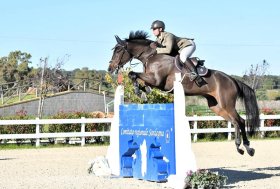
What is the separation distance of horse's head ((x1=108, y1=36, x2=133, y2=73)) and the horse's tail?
2.14 meters

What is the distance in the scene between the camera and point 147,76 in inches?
370

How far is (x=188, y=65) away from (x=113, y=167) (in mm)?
2282

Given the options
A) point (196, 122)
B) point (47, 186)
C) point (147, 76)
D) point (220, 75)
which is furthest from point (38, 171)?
point (196, 122)

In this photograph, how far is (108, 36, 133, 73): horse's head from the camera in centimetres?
990

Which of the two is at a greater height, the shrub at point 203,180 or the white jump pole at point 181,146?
the white jump pole at point 181,146

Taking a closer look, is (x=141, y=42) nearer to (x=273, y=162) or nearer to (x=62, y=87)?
(x=273, y=162)

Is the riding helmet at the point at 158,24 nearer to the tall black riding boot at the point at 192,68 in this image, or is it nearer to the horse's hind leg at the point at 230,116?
the tall black riding boot at the point at 192,68

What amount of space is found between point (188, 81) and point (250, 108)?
156cm

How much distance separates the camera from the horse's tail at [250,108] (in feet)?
33.3

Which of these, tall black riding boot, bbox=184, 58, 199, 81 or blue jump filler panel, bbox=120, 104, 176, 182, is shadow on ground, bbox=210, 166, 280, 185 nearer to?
blue jump filler panel, bbox=120, 104, 176, 182

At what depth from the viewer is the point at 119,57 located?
9.91m

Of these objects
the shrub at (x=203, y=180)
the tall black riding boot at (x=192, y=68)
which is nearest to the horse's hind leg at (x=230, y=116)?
the tall black riding boot at (x=192, y=68)

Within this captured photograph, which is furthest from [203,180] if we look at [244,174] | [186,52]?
[244,174]

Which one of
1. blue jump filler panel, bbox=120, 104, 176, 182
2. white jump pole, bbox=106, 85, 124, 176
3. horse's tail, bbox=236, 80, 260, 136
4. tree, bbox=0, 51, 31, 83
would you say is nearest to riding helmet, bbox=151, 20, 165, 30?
blue jump filler panel, bbox=120, 104, 176, 182
